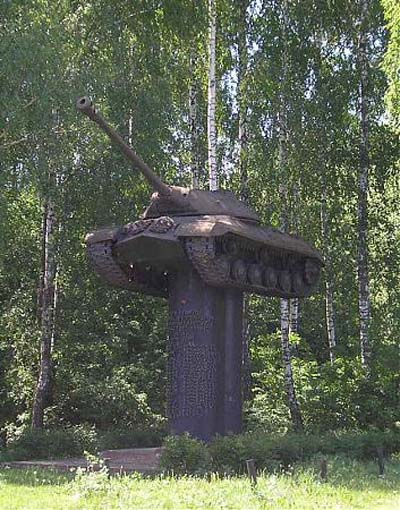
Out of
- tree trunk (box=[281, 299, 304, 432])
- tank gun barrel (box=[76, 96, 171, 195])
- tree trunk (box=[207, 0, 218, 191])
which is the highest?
tree trunk (box=[207, 0, 218, 191])

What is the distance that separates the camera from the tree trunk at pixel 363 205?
1844 centimetres

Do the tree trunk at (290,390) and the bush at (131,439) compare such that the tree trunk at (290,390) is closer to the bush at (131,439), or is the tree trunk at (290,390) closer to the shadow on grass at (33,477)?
the bush at (131,439)

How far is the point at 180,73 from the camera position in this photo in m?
20.5

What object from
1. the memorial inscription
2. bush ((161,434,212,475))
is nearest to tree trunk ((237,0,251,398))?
the memorial inscription

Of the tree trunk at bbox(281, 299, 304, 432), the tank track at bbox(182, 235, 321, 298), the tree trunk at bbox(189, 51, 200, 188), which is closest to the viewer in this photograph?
the tank track at bbox(182, 235, 321, 298)

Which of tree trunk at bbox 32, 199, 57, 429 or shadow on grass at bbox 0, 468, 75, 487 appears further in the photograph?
tree trunk at bbox 32, 199, 57, 429

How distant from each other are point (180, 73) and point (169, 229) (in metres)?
8.94

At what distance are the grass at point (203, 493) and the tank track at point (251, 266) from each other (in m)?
3.25

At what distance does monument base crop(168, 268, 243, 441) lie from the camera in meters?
12.7

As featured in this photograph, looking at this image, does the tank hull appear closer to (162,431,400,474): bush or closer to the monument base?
the monument base

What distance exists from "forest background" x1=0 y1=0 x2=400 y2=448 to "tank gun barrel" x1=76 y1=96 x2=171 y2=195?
120 inches

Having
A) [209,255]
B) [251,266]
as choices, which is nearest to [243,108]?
[251,266]

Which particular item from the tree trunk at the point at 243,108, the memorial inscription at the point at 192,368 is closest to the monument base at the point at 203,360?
the memorial inscription at the point at 192,368

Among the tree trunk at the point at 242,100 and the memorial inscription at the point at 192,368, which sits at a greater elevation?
the tree trunk at the point at 242,100
